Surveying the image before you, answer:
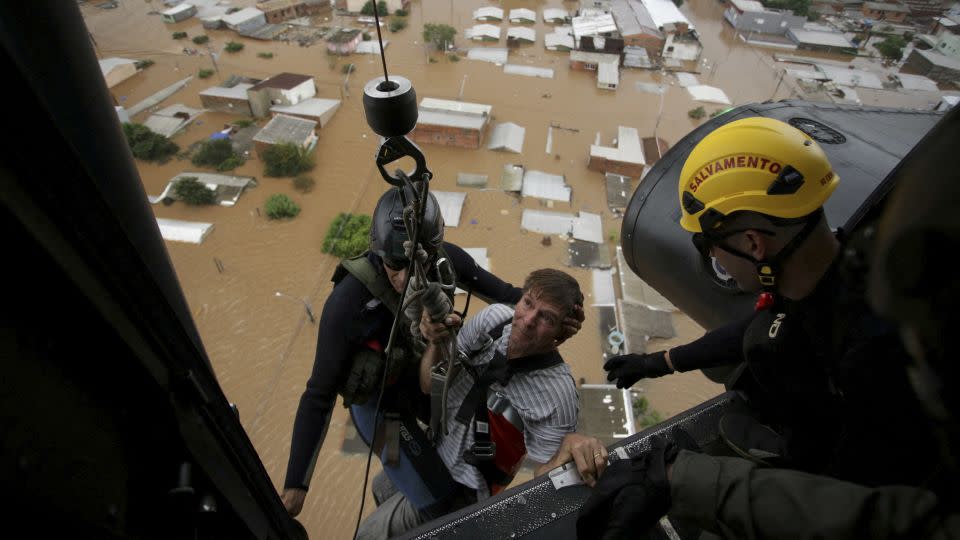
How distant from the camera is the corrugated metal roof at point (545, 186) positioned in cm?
1692

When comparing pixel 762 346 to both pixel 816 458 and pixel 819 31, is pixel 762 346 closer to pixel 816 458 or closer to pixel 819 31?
pixel 816 458

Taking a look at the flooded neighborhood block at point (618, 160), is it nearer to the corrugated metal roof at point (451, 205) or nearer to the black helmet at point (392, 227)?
the corrugated metal roof at point (451, 205)

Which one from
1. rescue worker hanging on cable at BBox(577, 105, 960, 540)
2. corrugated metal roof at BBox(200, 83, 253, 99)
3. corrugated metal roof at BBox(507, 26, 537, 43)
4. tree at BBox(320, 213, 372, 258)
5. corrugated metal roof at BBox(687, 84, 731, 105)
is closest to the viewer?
rescue worker hanging on cable at BBox(577, 105, 960, 540)

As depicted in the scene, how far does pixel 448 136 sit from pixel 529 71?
9005mm

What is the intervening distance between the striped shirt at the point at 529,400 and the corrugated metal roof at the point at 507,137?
54.9ft

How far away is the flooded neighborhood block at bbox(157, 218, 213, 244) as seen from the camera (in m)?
14.8

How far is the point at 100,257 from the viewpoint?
852mm

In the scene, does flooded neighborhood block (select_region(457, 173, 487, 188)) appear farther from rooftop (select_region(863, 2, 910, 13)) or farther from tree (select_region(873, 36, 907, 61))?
rooftop (select_region(863, 2, 910, 13))

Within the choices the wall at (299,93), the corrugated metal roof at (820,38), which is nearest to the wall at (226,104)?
the wall at (299,93)

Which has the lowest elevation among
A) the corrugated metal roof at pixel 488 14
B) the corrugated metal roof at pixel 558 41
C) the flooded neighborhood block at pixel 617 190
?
the flooded neighborhood block at pixel 617 190

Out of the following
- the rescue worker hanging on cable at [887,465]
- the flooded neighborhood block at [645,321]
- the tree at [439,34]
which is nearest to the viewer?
the rescue worker hanging on cable at [887,465]

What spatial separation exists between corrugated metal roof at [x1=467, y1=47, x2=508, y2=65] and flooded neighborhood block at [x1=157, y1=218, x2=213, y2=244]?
56.8 feet

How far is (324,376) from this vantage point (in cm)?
295

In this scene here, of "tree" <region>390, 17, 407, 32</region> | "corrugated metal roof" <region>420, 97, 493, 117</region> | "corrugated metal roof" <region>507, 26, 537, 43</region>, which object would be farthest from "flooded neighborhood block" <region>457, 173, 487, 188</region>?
"tree" <region>390, 17, 407, 32</region>
